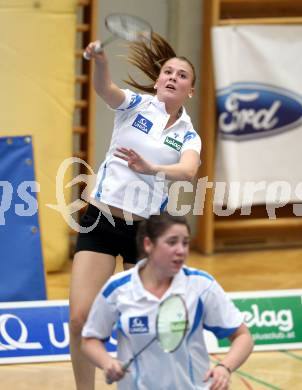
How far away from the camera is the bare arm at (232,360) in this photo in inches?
144

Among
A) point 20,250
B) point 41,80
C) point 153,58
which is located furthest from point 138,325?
point 41,80

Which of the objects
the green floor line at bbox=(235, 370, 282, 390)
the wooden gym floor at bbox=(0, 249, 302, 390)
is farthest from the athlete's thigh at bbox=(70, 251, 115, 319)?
the green floor line at bbox=(235, 370, 282, 390)

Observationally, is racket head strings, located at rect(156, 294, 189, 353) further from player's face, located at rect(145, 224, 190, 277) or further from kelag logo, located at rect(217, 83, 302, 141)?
kelag logo, located at rect(217, 83, 302, 141)

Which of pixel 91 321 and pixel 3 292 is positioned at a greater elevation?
pixel 91 321

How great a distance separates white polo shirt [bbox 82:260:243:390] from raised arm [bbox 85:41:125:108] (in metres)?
1.12

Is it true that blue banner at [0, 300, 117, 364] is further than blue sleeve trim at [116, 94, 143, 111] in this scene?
Yes

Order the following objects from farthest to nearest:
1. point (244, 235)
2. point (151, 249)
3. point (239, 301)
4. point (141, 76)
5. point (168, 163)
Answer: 1. point (244, 235)
2. point (141, 76)
3. point (239, 301)
4. point (168, 163)
5. point (151, 249)

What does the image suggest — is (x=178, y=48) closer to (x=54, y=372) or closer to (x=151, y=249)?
(x=54, y=372)

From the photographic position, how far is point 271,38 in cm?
873

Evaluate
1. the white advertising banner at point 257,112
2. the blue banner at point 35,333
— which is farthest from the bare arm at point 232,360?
the white advertising banner at point 257,112

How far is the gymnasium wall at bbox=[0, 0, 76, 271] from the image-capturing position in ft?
25.7

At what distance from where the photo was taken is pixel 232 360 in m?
3.74

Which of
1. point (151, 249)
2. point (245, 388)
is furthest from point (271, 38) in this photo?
point (151, 249)

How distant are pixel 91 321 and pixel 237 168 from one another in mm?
5050
